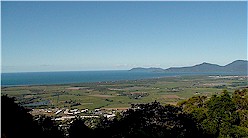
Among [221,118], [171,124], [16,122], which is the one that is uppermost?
[16,122]

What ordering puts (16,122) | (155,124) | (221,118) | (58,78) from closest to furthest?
(16,122) → (155,124) → (221,118) → (58,78)

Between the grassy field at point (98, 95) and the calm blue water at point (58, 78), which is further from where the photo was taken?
the calm blue water at point (58, 78)

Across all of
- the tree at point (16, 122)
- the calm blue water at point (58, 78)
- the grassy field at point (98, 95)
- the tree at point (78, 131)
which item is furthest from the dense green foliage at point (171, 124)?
the calm blue water at point (58, 78)

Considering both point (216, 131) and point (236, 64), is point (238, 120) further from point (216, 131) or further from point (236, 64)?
point (236, 64)

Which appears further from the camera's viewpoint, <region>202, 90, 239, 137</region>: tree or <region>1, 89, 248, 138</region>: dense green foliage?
<region>202, 90, 239, 137</region>: tree

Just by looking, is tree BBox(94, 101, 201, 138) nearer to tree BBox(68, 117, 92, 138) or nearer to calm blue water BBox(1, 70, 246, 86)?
tree BBox(68, 117, 92, 138)

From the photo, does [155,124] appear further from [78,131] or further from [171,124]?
[78,131]

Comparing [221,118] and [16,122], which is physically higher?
[16,122]

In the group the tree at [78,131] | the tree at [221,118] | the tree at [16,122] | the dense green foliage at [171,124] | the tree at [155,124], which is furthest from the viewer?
the tree at [221,118]

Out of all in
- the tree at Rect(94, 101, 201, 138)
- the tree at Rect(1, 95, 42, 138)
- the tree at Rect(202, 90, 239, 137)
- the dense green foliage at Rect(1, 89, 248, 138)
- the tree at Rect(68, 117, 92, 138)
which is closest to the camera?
the tree at Rect(1, 95, 42, 138)

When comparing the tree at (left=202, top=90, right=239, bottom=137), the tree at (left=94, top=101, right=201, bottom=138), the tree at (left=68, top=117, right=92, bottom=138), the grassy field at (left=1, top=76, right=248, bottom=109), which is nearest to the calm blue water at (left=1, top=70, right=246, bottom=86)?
the grassy field at (left=1, top=76, right=248, bottom=109)

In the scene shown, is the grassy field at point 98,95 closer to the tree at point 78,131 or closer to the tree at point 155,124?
the tree at point 155,124

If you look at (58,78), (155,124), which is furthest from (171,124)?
(58,78)
